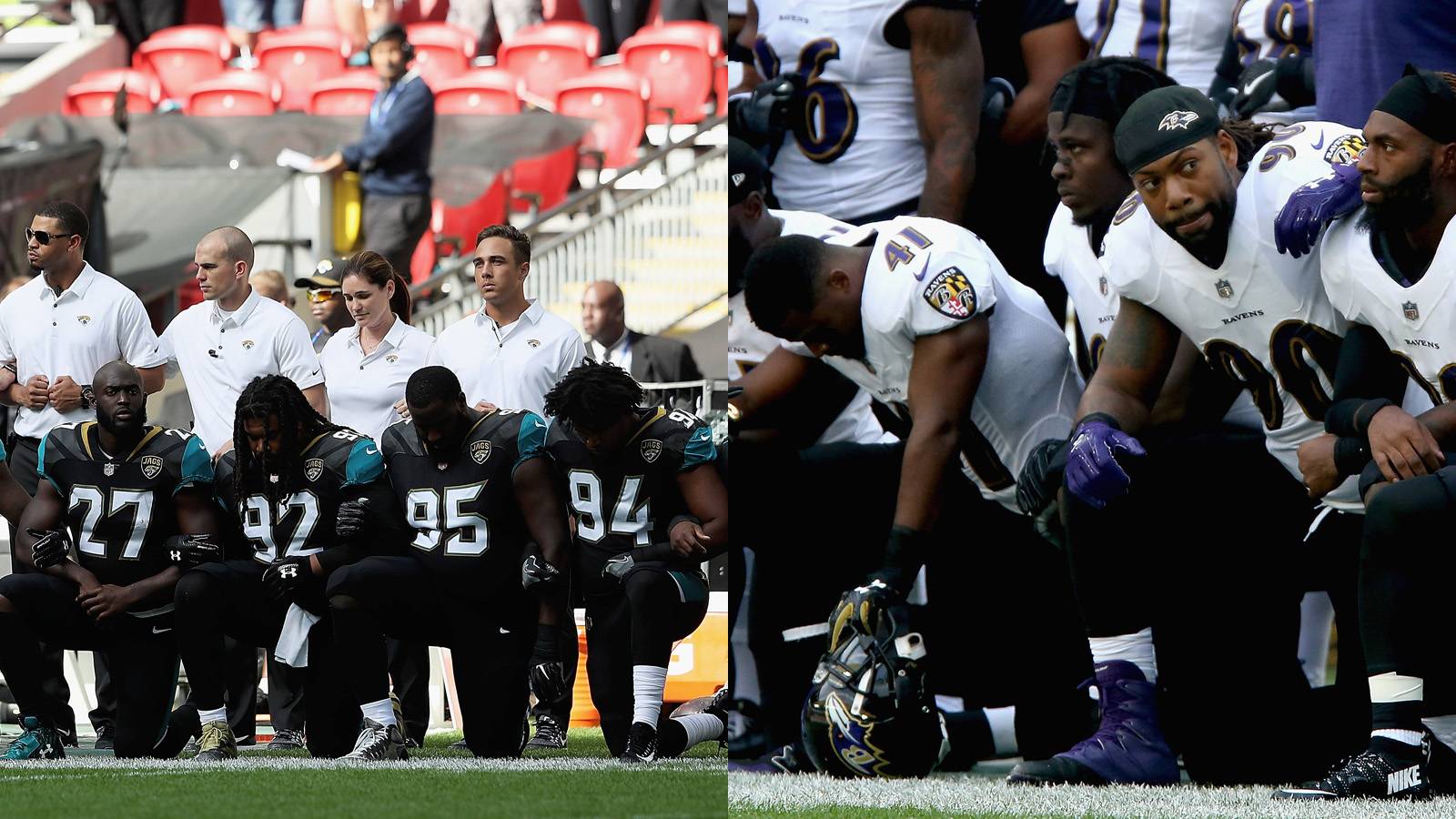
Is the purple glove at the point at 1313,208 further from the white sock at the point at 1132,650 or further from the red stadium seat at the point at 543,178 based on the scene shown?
the red stadium seat at the point at 543,178

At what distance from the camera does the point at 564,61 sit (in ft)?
37.4

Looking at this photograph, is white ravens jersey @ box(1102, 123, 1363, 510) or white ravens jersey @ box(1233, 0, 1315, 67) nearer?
white ravens jersey @ box(1102, 123, 1363, 510)

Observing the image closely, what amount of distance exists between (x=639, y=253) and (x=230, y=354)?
11.6 ft

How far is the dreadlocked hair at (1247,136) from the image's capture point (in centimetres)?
345

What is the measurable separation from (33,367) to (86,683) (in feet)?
4.21

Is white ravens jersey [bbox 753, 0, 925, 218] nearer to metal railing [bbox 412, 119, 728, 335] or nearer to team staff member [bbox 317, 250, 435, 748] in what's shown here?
team staff member [bbox 317, 250, 435, 748]

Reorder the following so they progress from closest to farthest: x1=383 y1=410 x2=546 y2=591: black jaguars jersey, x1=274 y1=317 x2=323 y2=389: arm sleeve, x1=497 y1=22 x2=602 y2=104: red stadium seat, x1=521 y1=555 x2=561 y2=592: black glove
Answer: x1=521 y1=555 x2=561 y2=592: black glove
x1=383 y1=410 x2=546 y2=591: black jaguars jersey
x1=274 y1=317 x2=323 y2=389: arm sleeve
x1=497 y1=22 x2=602 y2=104: red stadium seat

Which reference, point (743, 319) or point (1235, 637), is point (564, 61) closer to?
point (743, 319)

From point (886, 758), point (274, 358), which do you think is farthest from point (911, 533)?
point (274, 358)

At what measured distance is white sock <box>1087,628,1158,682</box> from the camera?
3.40m

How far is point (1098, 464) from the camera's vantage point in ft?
10.9

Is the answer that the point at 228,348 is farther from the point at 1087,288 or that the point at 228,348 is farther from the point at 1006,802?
the point at 1006,802

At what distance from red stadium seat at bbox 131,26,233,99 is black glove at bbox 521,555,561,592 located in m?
8.72

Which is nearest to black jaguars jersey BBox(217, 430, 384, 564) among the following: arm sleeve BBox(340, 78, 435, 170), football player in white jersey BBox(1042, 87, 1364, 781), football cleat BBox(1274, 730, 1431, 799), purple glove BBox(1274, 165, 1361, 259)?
football player in white jersey BBox(1042, 87, 1364, 781)
